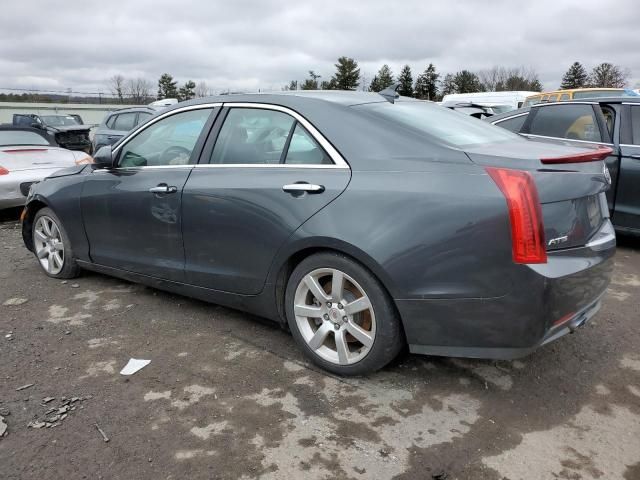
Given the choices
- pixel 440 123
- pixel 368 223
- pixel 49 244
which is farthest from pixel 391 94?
pixel 49 244

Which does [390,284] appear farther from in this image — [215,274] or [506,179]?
[215,274]

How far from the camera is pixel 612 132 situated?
5.75 metres

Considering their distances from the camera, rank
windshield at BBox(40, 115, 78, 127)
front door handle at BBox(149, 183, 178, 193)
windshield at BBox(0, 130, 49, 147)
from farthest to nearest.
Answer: windshield at BBox(40, 115, 78, 127) < windshield at BBox(0, 130, 49, 147) < front door handle at BBox(149, 183, 178, 193)

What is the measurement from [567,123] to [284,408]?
501 centimetres

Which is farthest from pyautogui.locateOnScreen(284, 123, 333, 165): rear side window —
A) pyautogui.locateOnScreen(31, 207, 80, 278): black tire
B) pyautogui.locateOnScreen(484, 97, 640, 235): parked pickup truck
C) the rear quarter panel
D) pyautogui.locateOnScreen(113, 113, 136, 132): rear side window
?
pyautogui.locateOnScreen(113, 113, 136, 132): rear side window

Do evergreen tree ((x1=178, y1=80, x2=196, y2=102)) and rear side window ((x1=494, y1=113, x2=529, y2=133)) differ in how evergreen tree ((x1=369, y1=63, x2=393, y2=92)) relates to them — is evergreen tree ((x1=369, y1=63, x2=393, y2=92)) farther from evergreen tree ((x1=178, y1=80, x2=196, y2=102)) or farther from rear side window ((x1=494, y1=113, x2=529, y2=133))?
rear side window ((x1=494, y1=113, x2=529, y2=133))

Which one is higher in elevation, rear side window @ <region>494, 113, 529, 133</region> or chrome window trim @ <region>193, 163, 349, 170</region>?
rear side window @ <region>494, 113, 529, 133</region>

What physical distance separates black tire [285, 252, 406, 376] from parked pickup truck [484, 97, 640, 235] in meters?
3.22

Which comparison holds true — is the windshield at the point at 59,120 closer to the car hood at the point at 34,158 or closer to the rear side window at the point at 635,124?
the car hood at the point at 34,158

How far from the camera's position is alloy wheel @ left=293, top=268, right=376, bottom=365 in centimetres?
290

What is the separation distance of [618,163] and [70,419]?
17.9 feet

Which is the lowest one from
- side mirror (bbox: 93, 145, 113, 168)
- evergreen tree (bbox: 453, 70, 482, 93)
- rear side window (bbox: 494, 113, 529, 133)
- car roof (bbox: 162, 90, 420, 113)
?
side mirror (bbox: 93, 145, 113, 168)

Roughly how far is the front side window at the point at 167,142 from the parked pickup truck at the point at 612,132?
328 centimetres

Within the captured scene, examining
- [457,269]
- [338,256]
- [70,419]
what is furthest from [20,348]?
[457,269]
